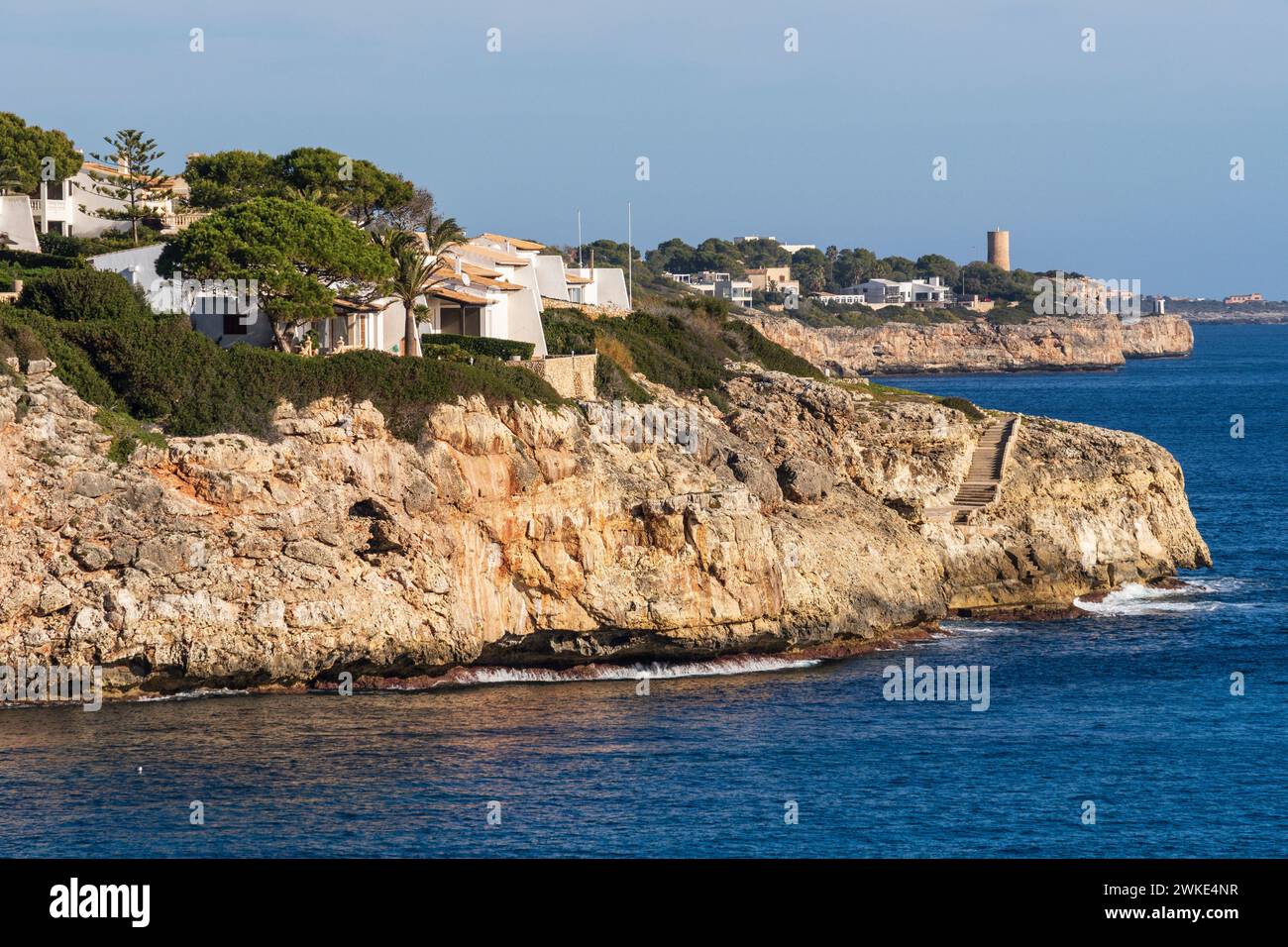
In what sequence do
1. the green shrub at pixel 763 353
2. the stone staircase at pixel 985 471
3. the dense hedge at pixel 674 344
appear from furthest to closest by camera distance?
1. the green shrub at pixel 763 353
2. the dense hedge at pixel 674 344
3. the stone staircase at pixel 985 471

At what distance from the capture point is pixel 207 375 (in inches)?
2178

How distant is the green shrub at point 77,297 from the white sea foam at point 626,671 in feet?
58.2

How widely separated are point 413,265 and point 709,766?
27.2 metres

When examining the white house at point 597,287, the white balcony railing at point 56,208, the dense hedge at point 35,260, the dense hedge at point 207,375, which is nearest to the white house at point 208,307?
the dense hedge at point 207,375

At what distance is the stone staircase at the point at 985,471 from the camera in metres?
71.1

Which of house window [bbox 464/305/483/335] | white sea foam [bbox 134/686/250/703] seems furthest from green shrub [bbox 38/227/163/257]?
white sea foam [bbox 134/686/250/703]

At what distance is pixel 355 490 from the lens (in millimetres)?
54188

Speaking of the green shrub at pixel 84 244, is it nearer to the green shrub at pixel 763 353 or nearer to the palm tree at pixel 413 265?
the palm tree at pixel 413 265

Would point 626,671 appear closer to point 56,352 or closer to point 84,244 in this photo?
point 56,352

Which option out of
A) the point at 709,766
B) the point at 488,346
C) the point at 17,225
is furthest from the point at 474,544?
the point at 17,225

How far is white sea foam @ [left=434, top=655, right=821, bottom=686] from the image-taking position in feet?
182

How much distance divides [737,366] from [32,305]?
3341 cm

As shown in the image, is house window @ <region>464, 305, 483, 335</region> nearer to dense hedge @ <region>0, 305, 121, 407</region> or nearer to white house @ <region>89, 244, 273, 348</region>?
white house @ <region>89, 244, 273, 348</region>
